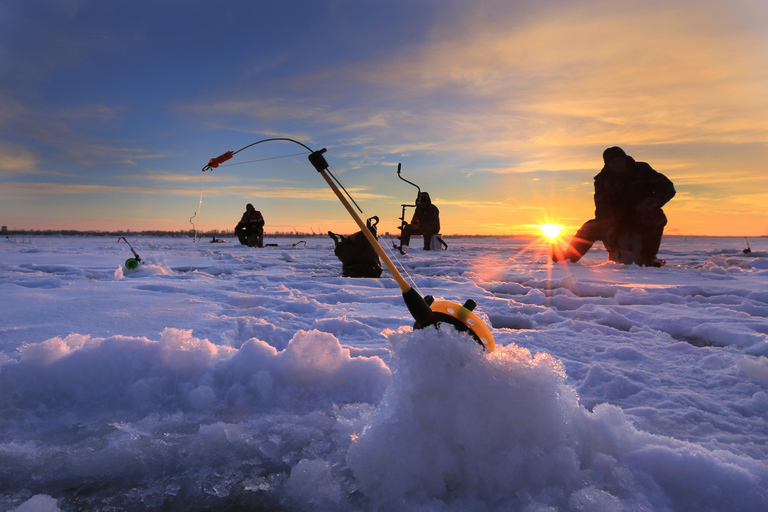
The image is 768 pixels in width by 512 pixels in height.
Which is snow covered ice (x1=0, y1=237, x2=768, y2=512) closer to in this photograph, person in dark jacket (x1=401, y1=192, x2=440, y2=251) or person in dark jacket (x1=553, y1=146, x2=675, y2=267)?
person in dark jacket (x1=553, y1=146, x2=675, y2=267)

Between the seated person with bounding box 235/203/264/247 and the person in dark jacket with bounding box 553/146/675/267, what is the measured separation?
60.2ft

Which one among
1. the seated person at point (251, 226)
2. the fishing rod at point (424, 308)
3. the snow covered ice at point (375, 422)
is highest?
the seated person at point (251, 226)

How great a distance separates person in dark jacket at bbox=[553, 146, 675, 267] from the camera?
10031 millimetres

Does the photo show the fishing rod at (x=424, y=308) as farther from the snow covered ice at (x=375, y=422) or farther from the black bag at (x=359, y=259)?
the black bag at (x=359, y=259)

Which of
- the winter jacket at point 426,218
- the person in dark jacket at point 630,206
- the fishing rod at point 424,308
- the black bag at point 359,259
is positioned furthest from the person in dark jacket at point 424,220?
the fishing rod at point 424,308

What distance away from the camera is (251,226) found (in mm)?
23172

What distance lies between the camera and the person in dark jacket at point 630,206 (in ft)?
32.9

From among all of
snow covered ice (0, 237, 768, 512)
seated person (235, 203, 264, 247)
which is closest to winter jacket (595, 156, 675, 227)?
snow covered ice (0, 237, 768, 512)

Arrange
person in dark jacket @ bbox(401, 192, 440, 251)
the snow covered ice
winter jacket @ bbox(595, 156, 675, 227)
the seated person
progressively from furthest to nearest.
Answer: the seated person, person in dark jacket @ bbox(401, 192, 440, 251), winter jacket @ bbox(595, 156, 675, 227), the snow covered ice

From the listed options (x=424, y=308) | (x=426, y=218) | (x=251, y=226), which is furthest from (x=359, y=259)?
(x=251, y=226)

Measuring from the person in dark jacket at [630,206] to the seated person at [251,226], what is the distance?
1836 centimetres

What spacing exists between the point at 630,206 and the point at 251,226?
64.1 ft

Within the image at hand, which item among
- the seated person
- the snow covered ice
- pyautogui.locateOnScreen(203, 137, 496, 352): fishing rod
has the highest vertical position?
the seated person

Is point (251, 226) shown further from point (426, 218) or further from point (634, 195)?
point (634, 195)
